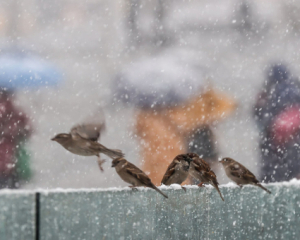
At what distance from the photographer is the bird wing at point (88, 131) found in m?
2.59

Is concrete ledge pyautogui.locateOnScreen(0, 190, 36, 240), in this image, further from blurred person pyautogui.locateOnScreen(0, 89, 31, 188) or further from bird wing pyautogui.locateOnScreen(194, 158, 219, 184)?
blurred person pyautogui.locateOnScreen(0, 89, 31, 188)

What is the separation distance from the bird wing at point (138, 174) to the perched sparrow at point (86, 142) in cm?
21

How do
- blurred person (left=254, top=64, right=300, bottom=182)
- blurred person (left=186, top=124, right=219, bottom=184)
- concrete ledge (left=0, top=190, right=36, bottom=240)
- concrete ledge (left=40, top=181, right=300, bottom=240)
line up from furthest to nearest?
1. blurred person (left=254, top=64, right=300, bottom=182)
2. blurred person (left=186, top=124, right=219, bottom=184)
3. concrete ledge (left=40, top=181, right=300, bottom=240)
4. concrete ledge (left=0, top=190, right=36, bottom=240)

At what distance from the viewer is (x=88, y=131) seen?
8.63 ft

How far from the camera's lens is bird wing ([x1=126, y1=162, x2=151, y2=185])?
7.08ft

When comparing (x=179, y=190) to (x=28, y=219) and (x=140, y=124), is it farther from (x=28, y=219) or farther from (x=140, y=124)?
(x=140, y=124)

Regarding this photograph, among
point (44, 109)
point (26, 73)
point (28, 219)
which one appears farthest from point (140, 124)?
point (28, 219)

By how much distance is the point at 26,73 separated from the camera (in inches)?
357

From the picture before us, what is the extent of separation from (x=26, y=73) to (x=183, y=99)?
10.0 feet

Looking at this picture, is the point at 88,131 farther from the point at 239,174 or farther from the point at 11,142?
the point at 11,142

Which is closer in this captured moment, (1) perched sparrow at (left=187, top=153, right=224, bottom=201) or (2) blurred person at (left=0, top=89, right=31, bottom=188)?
(1) perched sparrow at (left=187, top=153, right=224, bottom=201)

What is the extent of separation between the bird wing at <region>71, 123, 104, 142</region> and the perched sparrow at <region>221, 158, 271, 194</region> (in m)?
0.81

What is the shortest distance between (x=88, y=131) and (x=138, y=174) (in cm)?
53

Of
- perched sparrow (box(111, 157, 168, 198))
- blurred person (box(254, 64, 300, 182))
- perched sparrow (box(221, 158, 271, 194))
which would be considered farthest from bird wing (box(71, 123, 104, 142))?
blurred person (box(254, 64, 300, 182))
